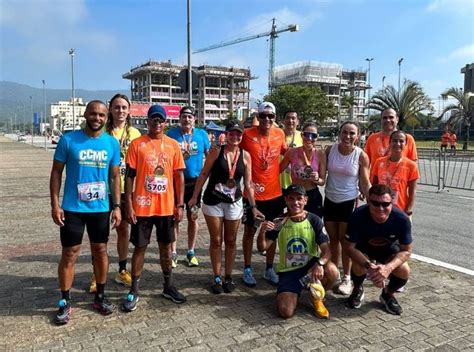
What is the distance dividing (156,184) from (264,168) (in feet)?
4.27

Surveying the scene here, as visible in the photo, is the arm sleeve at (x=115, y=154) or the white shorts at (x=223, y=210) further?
the white shorts at (x=223, y=210)

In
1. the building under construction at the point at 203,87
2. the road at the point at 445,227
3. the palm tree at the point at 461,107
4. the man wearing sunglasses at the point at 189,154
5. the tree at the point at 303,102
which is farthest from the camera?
the building under construction at the point at 203,87

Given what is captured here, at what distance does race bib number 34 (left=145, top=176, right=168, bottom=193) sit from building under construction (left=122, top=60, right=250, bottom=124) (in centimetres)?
11342

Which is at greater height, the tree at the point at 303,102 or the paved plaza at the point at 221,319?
the tree at the point at 303,102

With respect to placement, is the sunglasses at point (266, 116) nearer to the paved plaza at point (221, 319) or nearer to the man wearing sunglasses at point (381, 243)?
the man wearing sunglasses at point (381, 243)

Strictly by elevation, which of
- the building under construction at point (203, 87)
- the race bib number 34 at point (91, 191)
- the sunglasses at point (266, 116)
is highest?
the building under construction at point (203, 87)

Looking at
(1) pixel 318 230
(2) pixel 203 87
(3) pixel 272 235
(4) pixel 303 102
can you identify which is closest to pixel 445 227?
(1) pixel 318 230

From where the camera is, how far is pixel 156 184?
4.07m

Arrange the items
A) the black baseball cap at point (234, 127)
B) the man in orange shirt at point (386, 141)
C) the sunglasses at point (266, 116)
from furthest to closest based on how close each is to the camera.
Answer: the man in orange shirt at point (386, 141)
the sunglasses at point (266, 116)
the black baseball cap at point (234, 127)

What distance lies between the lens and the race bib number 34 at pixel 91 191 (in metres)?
3.71

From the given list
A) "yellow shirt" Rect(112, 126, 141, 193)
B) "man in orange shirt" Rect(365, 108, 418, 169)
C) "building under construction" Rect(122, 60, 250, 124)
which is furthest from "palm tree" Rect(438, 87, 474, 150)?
"building under construction" Rect(122, 60, 250, 124)

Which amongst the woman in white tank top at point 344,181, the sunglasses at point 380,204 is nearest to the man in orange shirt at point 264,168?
the woman in white tank top at point 344,181

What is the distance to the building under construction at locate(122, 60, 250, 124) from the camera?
120 meters

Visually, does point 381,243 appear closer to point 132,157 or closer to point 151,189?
point 151,189
